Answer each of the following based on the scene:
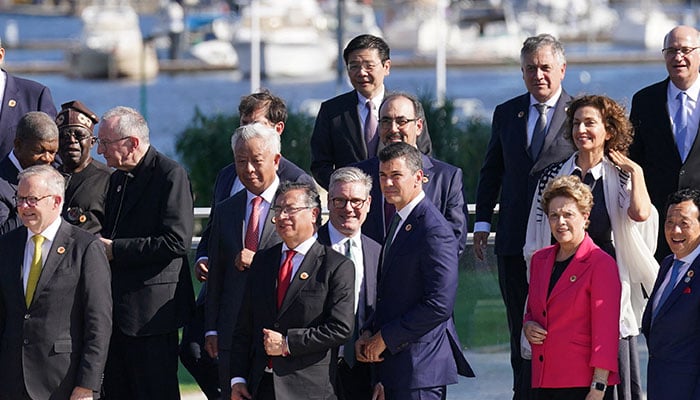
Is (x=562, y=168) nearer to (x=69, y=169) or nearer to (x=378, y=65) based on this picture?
(x=378, y=65)

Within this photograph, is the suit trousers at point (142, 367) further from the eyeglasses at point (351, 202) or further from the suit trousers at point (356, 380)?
the eyeglasses at point (351, 202)

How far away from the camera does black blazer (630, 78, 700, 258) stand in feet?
24.5

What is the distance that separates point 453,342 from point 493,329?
1.98 m

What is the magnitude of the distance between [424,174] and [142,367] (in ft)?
5.87

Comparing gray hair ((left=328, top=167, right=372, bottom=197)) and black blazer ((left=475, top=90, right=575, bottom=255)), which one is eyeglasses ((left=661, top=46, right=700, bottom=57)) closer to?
black blazer ((left=475, top=90, right=575, bottom=255))

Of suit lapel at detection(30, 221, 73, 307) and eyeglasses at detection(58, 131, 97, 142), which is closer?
suit lapel at detection(30, 221, 73, 307)

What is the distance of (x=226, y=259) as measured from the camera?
700cm

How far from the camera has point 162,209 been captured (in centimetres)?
721

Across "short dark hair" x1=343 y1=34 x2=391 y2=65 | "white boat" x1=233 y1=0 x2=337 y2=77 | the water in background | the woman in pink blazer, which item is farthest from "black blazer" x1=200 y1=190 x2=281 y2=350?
"white boat" x1=233 y1=0 x2=337 y2=77

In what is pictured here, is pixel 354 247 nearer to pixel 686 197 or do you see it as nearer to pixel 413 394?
pixel 413 394

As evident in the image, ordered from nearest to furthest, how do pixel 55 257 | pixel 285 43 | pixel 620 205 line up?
pixel 55 257
pixel 620 205
pixel 285 43

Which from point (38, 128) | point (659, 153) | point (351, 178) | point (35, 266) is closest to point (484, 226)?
point (659, 153)

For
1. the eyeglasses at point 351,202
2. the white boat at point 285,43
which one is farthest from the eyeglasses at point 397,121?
the white boat at point 285,43

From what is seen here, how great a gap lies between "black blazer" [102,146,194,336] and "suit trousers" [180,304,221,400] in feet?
0.90
